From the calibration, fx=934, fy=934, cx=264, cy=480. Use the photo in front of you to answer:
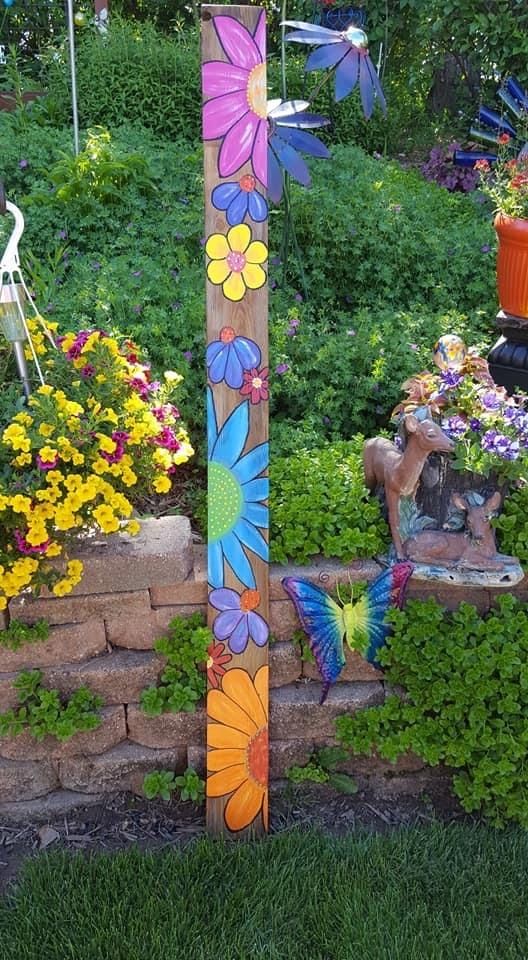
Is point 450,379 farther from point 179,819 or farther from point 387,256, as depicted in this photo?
point 387,256

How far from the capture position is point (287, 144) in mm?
3348

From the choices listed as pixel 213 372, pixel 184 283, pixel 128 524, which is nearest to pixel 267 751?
pixel 128 524

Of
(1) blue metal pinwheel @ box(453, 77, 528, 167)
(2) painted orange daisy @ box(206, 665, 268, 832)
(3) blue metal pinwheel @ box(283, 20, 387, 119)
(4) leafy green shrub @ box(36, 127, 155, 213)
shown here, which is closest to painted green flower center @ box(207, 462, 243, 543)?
(2) painted orange daisy @ box(206, 665, 268, 832)

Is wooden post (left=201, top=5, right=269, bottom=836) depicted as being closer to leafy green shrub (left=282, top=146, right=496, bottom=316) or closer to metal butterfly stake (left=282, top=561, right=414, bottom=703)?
metal butterfly stake (left=282, top=561, right=414, bottom=703)

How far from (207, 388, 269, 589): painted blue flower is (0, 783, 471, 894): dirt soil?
2.25ft

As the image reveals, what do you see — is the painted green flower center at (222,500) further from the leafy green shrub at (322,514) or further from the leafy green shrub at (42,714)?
the leafy green shrub at (42,714)

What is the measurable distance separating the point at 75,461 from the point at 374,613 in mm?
873

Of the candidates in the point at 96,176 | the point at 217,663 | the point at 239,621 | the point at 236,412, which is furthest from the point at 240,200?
the point at 96,176

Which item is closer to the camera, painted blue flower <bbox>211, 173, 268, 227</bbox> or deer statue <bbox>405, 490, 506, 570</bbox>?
painted blue flower <bbox>211, 173, 268, 227</bbox>

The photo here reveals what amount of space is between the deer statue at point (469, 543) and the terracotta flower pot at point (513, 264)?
38.6 inches

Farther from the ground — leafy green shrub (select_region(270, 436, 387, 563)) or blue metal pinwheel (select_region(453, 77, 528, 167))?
blue metal pinwheel (select_region(453, 77, 528, 167))

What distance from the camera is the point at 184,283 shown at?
147 inches

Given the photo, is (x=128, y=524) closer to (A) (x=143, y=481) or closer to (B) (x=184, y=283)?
(A) (x=143, y=481)

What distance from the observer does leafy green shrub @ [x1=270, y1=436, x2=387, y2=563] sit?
2.46m
